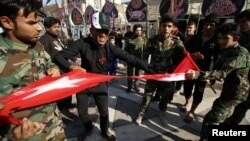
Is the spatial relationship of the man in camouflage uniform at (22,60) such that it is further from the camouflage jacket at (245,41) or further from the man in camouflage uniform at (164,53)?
the camouflage jacket at (245,41)

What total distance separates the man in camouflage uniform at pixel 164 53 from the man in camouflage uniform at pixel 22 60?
2.53 meters

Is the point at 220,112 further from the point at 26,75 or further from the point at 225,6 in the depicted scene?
the point at 225,6

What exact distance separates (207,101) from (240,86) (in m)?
2.78

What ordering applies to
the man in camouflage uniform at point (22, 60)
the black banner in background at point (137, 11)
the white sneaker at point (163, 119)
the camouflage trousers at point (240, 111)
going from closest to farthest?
the man in camouflage uniform at point (22, 60) < the camouflage trousers at point (240, 111) < the white sneaker at point (163, 119) < the black banner in background at point (137, 11)

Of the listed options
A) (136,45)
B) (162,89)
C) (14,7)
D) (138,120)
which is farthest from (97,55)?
(136,45)

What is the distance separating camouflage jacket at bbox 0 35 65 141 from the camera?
1.74 m

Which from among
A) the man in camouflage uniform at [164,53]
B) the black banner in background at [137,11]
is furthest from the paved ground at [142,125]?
the black banner in background at [137,11]

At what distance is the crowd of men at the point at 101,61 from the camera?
1813mm

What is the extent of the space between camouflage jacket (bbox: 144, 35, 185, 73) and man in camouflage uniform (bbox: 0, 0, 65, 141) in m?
2.67

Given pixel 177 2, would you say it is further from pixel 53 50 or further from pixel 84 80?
pixel 84 80

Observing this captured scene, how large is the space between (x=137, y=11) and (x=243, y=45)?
8520 millimetres

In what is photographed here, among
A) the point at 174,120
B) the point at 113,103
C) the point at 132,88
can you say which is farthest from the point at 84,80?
the point at 132,88

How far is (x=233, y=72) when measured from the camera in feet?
10.6

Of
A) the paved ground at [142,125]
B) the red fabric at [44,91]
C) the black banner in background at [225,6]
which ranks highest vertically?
the black banner in background at [225,6]
